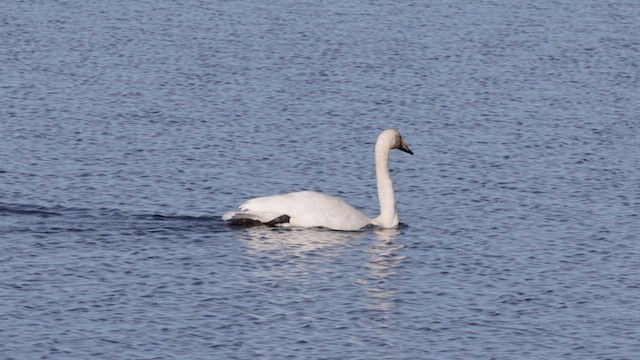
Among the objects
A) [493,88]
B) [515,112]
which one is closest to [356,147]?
[515,112]

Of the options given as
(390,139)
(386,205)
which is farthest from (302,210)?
(390,139)

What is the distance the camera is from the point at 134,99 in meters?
39.5

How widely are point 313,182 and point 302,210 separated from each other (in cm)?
429

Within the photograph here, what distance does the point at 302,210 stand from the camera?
27.5 metres

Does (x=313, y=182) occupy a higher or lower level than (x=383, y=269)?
higher

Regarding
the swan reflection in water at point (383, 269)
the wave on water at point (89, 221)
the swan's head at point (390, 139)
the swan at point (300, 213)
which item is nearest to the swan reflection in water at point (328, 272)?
the swan reflection in water at point (383, 269)

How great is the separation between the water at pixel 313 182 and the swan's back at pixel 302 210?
0.70 ft

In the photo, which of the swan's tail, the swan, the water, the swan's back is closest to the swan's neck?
the water

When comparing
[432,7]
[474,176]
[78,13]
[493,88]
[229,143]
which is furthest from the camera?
[432,7]

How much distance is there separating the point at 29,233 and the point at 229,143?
9.08 m

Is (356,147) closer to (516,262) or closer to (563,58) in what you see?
(516,262)

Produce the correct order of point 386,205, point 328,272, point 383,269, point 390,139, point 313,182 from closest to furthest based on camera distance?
point 328,272, point 383,269, point 386,205, point 390,139, point 313,182

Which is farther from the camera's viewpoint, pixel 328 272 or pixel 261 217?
pixel 261 217

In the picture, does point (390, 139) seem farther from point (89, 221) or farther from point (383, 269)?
point (89, 221)
